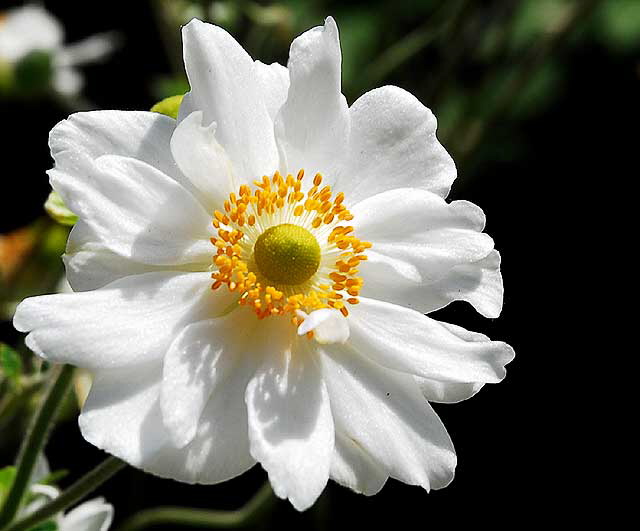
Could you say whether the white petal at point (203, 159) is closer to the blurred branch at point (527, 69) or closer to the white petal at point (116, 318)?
the white petal at point (116, 318)

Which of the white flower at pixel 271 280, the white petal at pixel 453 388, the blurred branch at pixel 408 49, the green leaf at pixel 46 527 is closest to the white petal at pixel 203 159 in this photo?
the white flower at pixel 271 280

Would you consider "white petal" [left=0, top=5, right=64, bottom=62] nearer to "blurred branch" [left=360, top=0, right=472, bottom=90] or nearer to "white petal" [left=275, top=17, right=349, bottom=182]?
"blurred branch" [left=360, top=0, right=472, bottom=90]

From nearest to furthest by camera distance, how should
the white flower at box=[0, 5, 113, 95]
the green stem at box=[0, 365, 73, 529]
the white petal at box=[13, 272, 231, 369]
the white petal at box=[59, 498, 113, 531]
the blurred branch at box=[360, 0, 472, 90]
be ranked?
1. the white petal at box=[13, 272, 231, 369]
2. the green stem at box=[0, 365, 73, 529]
3. the white petal at box=[59, 498, 113, 531]
4. the blurred branch at box=[360, 0, 472, 90]
5. the white flower at box=[0, 5, 113, 95]

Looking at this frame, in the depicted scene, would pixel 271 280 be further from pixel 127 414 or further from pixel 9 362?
pixel 9 362

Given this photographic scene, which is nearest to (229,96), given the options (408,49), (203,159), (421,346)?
(203,159)

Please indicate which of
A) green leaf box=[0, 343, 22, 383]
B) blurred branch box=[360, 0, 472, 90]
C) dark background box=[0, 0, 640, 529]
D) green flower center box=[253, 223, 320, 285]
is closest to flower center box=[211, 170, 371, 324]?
green flower center box=[253, 223, 320, 285]
